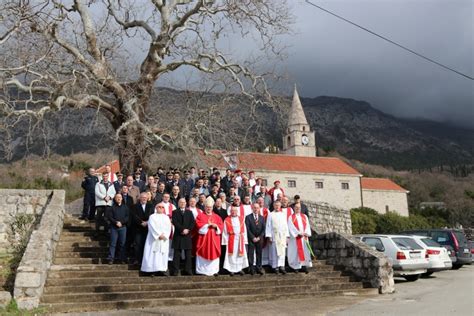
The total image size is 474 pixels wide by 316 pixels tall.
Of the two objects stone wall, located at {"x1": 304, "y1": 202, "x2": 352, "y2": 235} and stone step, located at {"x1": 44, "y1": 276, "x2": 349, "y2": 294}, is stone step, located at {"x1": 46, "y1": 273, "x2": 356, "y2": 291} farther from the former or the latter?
stone wall, located at {"x1": 304, "y1": 202, "x2": 352, "y2": 235}

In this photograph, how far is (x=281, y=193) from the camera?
15.1 metres

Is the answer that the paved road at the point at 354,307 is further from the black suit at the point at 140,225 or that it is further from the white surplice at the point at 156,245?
the black suit at the point at 140,225

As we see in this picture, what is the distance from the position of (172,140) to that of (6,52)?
6341 mm

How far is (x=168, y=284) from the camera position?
10297mm

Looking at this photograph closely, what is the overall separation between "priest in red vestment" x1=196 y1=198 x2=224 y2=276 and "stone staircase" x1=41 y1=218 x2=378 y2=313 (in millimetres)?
342

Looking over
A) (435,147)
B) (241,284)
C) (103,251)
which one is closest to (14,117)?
(103,251)

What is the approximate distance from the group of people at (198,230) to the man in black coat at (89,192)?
2.03 ft

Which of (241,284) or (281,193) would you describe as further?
(281,193)

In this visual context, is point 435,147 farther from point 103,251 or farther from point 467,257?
point 103,251

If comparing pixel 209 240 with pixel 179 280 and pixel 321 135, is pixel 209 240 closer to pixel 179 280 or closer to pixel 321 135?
pixel 179 280

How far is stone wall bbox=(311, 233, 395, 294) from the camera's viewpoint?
39.8ft

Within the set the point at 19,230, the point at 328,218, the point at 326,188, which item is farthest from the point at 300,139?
the point at 19,230

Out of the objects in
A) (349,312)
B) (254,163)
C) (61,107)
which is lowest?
(349,312)

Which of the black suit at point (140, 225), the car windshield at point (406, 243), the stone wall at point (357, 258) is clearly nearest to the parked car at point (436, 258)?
the car windshield at point (406, 243)
